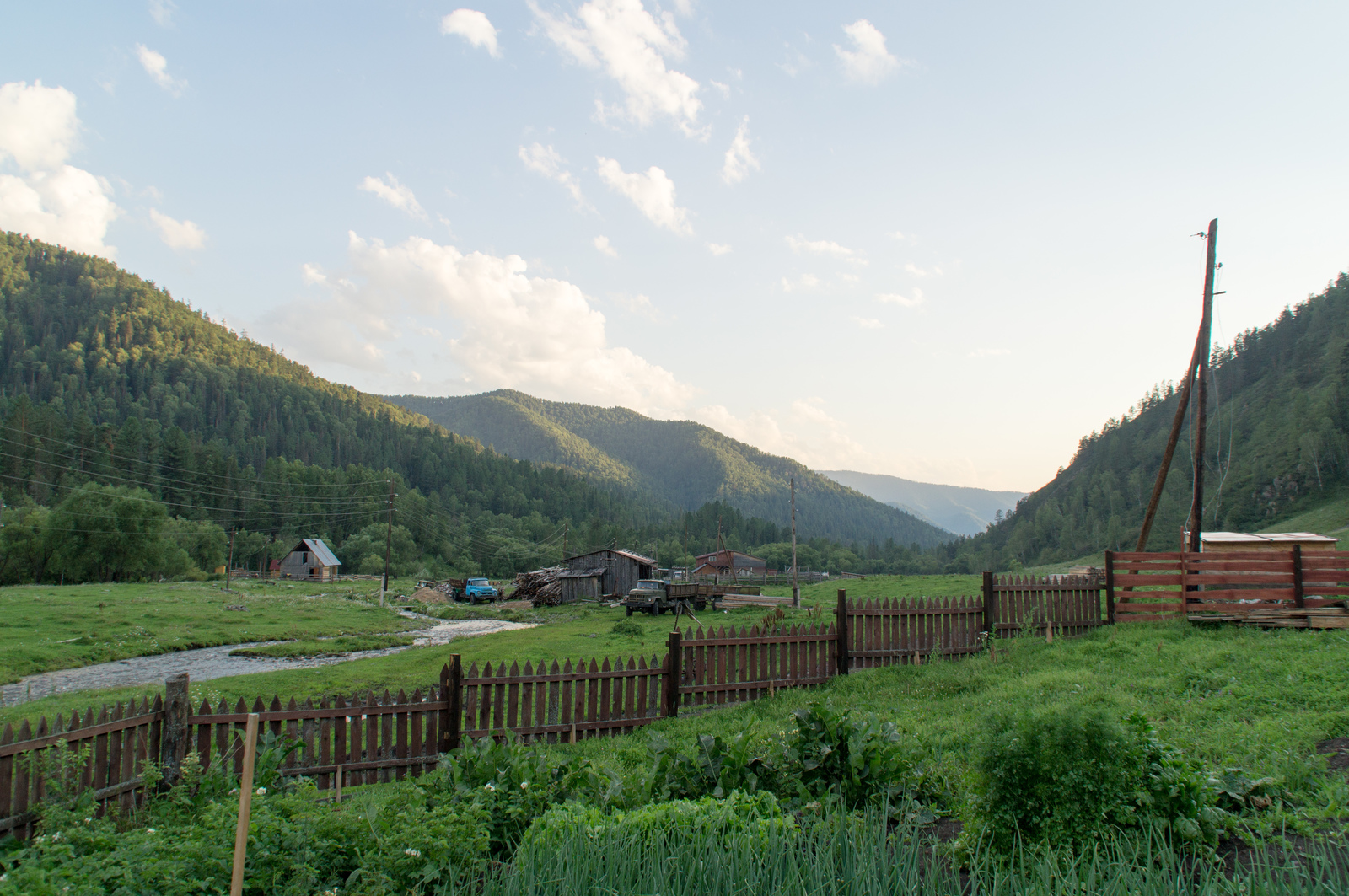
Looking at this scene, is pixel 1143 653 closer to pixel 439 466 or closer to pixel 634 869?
pixel 634 869

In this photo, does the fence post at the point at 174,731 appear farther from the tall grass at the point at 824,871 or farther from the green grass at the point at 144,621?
the green grass at the point at 144,621

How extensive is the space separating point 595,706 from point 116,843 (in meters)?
5.95

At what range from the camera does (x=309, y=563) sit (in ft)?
269

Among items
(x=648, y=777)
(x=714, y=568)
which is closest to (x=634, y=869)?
(x=648, y=777)

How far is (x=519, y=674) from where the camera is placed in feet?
29.8

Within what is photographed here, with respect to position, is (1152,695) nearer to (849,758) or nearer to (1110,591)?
(849,758)

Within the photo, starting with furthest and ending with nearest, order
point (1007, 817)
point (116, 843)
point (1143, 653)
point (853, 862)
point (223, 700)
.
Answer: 1. point (1143, 653)
2. point (223, 700)
3. point (116, 843)
4. point (1007, 817)
5. point (853, 862)

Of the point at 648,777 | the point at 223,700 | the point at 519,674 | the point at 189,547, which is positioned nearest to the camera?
the point at 648,777

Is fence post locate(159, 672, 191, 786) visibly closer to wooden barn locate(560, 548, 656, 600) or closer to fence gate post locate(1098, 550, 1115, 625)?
fence gate post locate(1098, 550, 1115, 625)

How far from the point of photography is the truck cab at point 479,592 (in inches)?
2394

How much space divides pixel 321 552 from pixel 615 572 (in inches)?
1828

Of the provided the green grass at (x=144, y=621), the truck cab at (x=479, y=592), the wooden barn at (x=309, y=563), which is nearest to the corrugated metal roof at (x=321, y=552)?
the wooden barn at (x=309, y=563)

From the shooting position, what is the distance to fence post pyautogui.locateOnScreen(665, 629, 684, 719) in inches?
399

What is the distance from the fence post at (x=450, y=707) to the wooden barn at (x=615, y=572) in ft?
160
